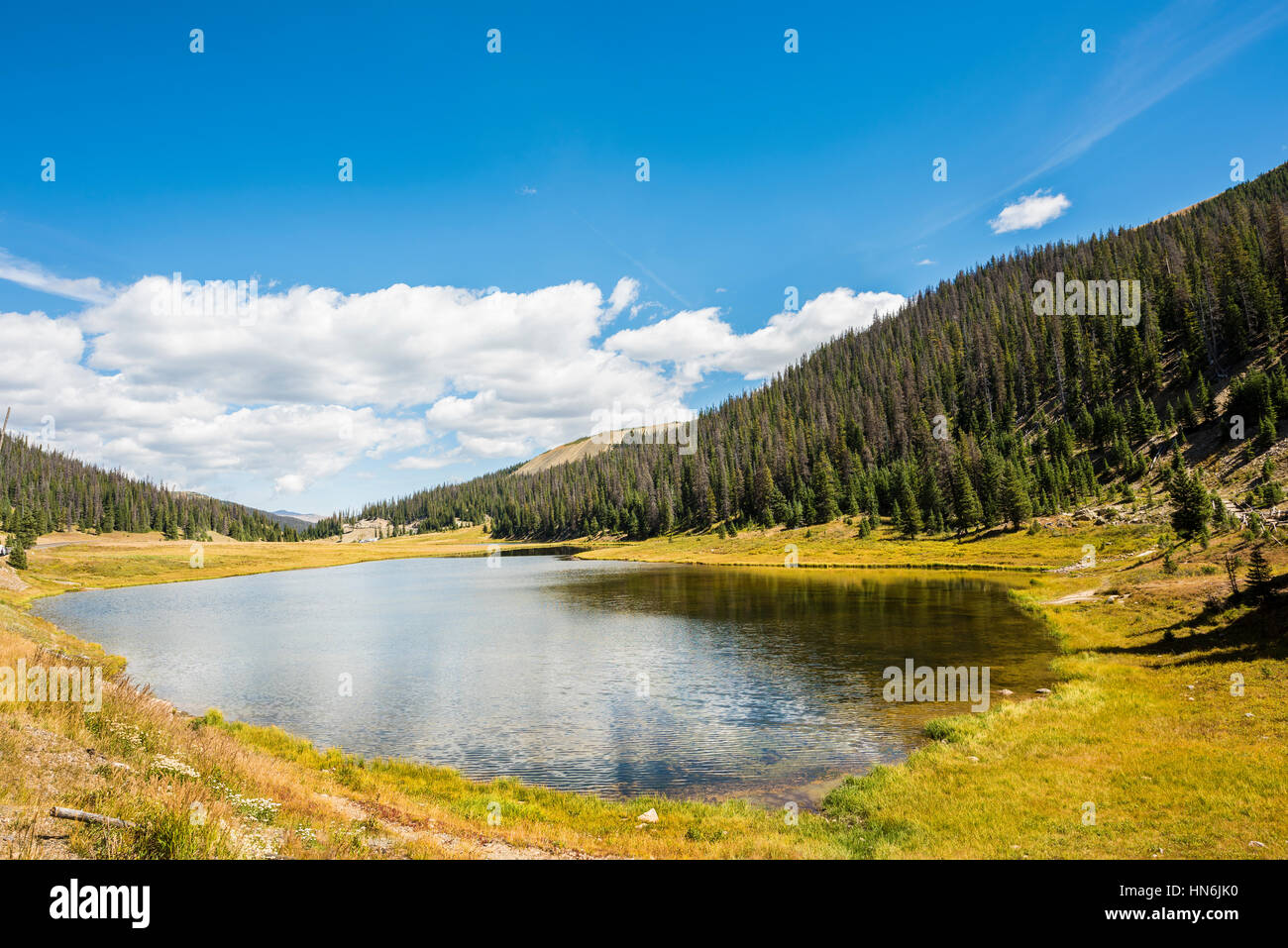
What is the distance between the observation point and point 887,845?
48.4ft

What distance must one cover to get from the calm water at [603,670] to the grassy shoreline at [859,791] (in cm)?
288

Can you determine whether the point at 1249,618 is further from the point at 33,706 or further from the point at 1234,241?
the point at 1234,241

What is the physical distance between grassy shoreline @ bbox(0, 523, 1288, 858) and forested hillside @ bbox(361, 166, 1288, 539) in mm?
87021

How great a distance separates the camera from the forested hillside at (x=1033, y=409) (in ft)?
350

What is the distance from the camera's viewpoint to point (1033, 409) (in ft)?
517

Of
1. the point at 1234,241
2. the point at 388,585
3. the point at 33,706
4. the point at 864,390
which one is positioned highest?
the point at 1234,241

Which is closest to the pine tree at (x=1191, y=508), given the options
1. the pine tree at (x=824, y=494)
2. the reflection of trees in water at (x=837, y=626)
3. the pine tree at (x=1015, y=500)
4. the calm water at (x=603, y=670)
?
the reflection of trees in water at (x=837, y=626)

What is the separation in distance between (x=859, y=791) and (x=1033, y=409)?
169119mm

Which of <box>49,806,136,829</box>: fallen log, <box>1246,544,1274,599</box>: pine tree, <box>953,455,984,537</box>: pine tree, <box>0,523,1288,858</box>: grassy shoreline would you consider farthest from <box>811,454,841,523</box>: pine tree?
<box>49,806,136,829</box>: fallen log

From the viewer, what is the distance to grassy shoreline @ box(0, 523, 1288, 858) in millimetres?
12141

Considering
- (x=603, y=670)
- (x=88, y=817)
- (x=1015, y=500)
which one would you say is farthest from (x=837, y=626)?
(x=1015, y=500)

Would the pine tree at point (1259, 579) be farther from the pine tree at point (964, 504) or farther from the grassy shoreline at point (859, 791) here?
the pine tree at point (964, 504)
